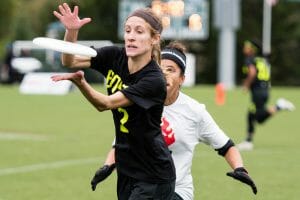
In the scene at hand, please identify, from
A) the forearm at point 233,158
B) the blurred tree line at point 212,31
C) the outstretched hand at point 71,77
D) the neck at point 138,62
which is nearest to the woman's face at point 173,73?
→ the forearm at point 233,158

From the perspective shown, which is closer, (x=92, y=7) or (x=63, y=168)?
(x=63, y=168)

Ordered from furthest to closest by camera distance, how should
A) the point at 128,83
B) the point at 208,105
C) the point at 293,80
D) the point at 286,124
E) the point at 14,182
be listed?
the point at 293,80 → the point at 208,105 → the point at 286,124 → the point at 14,182 → the point at 128,83

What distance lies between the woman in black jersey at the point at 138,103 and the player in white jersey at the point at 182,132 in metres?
0.59

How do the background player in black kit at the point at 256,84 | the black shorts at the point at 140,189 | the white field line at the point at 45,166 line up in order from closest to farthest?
the black shorts at the point at 140,189 < the white field line at the point at 45,166 < the background player in black kit at the point at 256,84

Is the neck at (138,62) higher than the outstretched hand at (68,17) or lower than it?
lower

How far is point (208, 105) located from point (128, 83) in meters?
25.2

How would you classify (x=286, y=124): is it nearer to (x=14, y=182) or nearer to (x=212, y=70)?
(x=14, y=182)

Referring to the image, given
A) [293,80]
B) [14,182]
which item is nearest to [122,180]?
[14,182]

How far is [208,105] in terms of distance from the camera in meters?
30.8

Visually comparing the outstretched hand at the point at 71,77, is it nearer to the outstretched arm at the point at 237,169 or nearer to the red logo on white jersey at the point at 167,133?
the red logo on white jersey at the point at 167,133

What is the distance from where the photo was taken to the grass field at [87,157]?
37.3 feet

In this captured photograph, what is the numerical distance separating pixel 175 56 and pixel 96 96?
4.46 ft

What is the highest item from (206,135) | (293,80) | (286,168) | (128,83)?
(128,83)

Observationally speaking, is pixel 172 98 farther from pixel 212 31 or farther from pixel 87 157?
pixel 212 31
